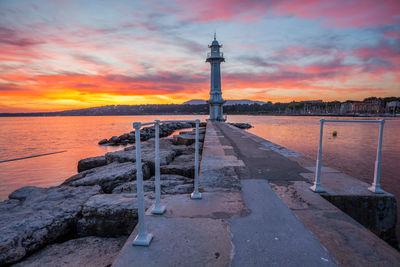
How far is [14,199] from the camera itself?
433 centimetres

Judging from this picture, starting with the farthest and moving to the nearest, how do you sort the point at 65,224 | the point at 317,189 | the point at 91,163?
the point at 91,163 < the point at 317,189 < the point at 65,224

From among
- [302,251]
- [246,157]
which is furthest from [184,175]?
[302,251]

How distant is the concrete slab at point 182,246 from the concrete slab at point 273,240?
0.43ft

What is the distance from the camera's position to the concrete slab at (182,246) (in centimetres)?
173

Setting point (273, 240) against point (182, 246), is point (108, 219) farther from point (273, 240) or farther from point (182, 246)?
point (273, 240)

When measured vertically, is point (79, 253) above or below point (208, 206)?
below

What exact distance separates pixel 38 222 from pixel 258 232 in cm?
297

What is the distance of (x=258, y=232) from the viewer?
2.12 meters

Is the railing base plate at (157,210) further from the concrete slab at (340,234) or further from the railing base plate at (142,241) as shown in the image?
the concrete slab at (340,234)

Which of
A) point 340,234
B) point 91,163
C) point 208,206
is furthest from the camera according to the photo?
point 91,163

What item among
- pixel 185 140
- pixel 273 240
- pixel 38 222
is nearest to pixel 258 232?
pixel 273 240

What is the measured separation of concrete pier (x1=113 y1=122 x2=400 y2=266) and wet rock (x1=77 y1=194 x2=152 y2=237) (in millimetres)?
555

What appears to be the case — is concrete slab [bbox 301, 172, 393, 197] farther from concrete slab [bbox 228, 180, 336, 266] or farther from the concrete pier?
concrete slab [bbox 228, 180, 336, 266]

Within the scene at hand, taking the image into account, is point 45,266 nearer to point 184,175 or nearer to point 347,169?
point 184,175
